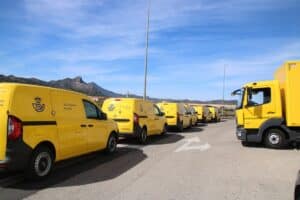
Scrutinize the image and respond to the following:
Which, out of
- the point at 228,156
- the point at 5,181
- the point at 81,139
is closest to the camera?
the point at 5,181

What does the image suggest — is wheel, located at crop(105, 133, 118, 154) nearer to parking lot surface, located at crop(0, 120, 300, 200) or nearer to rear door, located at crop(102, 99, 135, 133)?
parking lot surface, located at crop(0, 120, 300, 200)

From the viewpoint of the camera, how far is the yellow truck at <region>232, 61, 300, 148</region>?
1282 centimetres

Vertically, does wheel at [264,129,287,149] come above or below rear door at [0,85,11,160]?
below

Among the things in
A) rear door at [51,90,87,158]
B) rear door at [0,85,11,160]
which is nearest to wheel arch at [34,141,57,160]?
rear door at [51,90,87,158]

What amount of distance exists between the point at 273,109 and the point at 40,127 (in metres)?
9.13

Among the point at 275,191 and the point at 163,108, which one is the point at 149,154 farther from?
the point at 163,108

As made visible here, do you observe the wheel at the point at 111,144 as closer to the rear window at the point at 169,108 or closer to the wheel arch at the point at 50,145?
the wheel arch at the point at 50,145

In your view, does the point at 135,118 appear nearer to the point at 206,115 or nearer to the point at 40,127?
the point at 40,127

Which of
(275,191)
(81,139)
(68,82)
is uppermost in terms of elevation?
(68,82)

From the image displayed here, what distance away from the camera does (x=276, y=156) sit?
11.4 m

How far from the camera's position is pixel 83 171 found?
8.50 meters

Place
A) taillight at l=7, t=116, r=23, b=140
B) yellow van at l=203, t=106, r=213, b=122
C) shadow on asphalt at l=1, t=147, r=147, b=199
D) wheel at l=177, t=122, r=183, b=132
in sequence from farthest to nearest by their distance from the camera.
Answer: yellow van at l=203, t=106, r=213, b=122, wheel at l=177, t=122, r=183, b=132, taillight at l=7, t=116, r=23, b=140, shadow on asphalt at l=1, t=147, r=147, b=199

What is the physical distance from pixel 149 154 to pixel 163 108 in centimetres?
1022

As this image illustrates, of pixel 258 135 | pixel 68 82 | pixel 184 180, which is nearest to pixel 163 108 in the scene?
pixel 258 135
